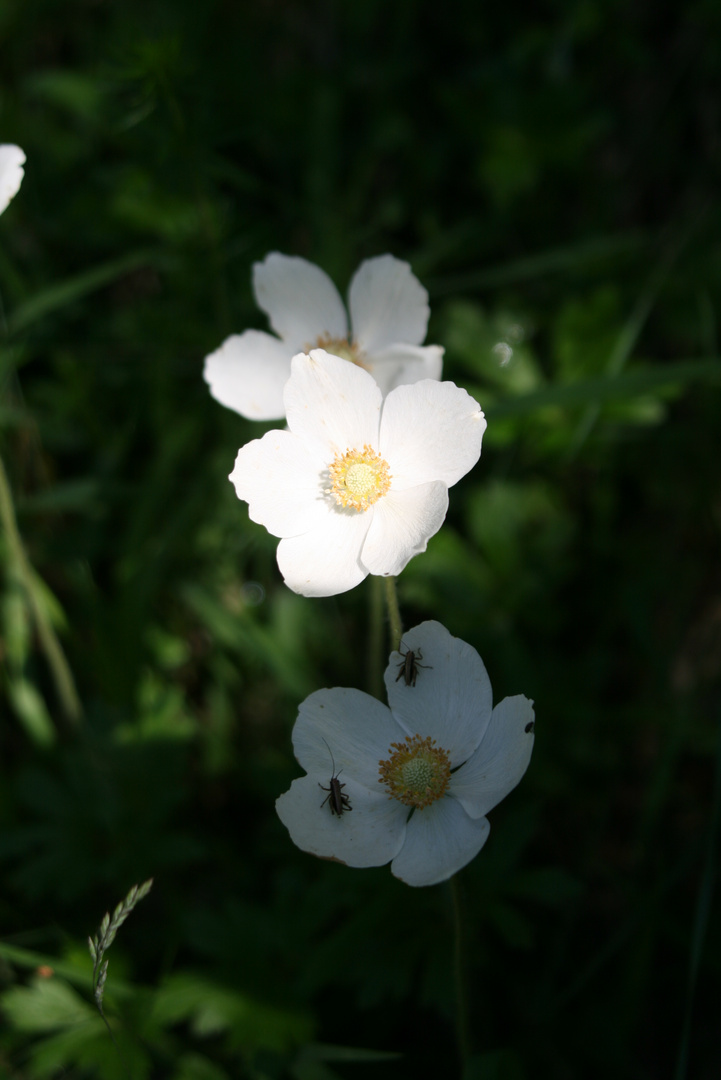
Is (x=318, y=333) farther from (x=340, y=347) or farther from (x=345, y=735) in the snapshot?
(x=345, y=735)

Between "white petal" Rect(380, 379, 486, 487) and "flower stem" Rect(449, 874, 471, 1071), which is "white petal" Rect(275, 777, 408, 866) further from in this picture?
"white petal" Rect(380, 379, 486, 487)

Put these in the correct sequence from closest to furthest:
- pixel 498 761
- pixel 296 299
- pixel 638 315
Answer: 1. pixel 498 761
2. pixel 296 299
3. pixel 638 315

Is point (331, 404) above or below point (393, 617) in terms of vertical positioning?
above

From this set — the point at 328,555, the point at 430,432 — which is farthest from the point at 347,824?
the point at 430,432

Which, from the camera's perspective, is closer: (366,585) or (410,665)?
Result: (410,665)

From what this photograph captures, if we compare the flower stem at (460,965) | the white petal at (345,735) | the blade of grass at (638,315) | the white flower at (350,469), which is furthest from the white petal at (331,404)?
the blade of grass at (638,315)
